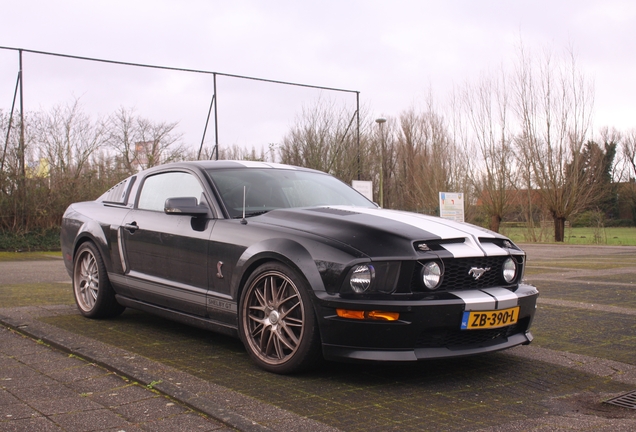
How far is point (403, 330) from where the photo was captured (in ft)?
12.3

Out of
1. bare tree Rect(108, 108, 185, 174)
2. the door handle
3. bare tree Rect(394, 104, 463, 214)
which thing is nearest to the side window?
the door handle

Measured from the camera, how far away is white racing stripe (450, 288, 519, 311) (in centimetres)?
386

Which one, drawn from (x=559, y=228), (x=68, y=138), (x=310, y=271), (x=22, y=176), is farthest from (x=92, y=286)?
(x=559, y=228)

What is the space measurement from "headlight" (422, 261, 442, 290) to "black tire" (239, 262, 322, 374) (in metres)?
0.71

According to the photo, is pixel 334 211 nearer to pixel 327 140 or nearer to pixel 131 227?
pixel 131 227

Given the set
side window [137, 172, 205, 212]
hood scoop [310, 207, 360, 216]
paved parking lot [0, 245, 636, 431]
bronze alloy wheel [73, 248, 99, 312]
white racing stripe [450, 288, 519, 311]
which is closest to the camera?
paved parking lot [0, 245, 636, 431]

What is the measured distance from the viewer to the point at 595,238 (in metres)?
29.7

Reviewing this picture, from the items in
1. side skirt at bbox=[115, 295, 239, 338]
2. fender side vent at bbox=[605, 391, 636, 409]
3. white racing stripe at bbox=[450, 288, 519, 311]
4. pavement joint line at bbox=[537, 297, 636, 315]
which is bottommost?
fender side vent at bbox=[605, 391, 636, 409]

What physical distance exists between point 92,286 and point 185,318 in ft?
5.55

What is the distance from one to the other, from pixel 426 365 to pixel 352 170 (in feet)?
75.5

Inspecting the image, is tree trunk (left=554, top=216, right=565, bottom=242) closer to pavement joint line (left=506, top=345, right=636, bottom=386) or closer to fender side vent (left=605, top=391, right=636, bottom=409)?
pavement joint line (left=506, top=345, right=636, bottom=386)

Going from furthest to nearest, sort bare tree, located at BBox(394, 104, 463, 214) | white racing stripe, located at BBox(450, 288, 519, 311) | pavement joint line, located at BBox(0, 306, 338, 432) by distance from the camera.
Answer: bare tree, located at BBox(394, 104, 463, 214) → white racing stripe, located at BBox(450, 288, 519, 311) → pavement joint line, located at BBox(0, 306, 338, 432)

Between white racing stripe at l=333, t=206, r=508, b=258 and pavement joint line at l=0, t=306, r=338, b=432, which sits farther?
white racing stripe at l=333, t=206, r=508, b=258

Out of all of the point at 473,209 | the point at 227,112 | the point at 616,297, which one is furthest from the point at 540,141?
the point at 616,297
